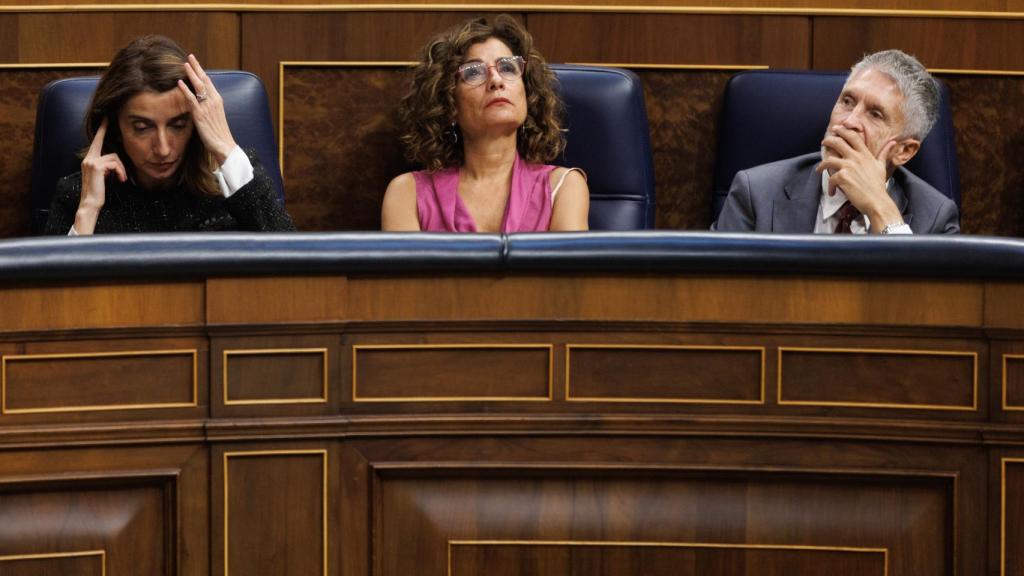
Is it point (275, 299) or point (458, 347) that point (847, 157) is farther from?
point (275, 299)

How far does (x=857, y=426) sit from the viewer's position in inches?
43.6

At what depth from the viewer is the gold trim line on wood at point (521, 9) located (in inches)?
74.8

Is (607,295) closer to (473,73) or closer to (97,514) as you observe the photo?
(97,514)

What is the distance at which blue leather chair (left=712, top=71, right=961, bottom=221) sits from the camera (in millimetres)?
1807

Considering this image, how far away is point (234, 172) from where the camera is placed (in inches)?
63.4

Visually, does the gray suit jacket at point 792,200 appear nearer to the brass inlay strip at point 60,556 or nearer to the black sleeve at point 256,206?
the black sleeve at point 256,206

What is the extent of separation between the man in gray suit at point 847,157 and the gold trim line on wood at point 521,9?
26 cm

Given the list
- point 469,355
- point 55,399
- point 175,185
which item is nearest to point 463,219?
point 175,185

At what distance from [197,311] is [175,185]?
2.08ft

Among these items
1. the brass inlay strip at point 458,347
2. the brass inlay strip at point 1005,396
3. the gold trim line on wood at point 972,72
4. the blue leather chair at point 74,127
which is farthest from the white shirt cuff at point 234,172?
the gold trim line on wood at point 972,72

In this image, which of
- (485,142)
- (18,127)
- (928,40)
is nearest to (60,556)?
(485,142)

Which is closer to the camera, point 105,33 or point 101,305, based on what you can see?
point 101,305

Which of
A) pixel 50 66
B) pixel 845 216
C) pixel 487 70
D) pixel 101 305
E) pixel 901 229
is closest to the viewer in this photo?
pixel 101 305

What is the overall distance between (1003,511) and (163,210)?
3.54 ft
